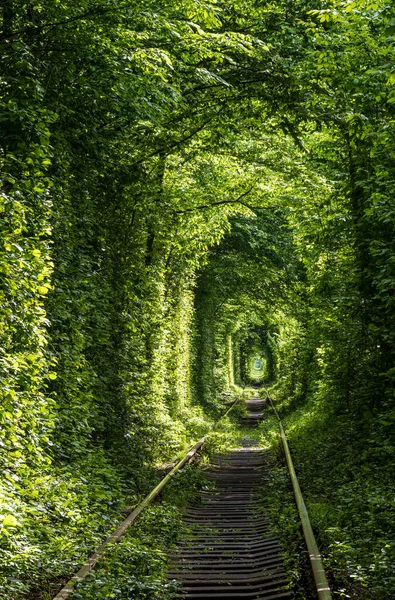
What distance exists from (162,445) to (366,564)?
9.34 m

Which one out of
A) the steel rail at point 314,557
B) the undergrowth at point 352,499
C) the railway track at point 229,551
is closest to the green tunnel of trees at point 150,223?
the undergrowth at point 352,499

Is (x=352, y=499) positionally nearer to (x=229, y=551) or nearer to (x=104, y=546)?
(x=229, y=551)

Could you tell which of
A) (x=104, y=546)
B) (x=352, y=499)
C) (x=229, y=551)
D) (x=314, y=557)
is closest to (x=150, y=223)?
(x=352, y=499)

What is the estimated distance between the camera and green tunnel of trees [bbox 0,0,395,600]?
6.95 metres

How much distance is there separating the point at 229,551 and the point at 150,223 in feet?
26.7

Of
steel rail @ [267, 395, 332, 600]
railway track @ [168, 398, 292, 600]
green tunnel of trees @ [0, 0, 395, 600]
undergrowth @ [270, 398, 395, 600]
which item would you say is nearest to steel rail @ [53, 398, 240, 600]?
green tunnel of trees @ [0, 0, 395, 600]

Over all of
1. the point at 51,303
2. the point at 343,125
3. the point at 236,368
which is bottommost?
the point at 236,368

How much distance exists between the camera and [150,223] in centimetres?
1433

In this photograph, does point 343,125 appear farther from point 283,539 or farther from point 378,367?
point 283,539

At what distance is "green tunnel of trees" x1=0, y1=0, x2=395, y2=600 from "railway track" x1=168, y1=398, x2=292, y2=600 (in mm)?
708

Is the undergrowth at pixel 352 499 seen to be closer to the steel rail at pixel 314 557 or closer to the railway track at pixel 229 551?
the steel rail at pixel 314 557

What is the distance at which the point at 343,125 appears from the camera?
11.0m

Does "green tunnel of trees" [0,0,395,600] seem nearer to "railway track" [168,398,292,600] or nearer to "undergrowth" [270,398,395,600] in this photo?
"undergrowth" [270,398,395,600]

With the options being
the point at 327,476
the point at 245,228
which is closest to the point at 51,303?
the point at 327,476
